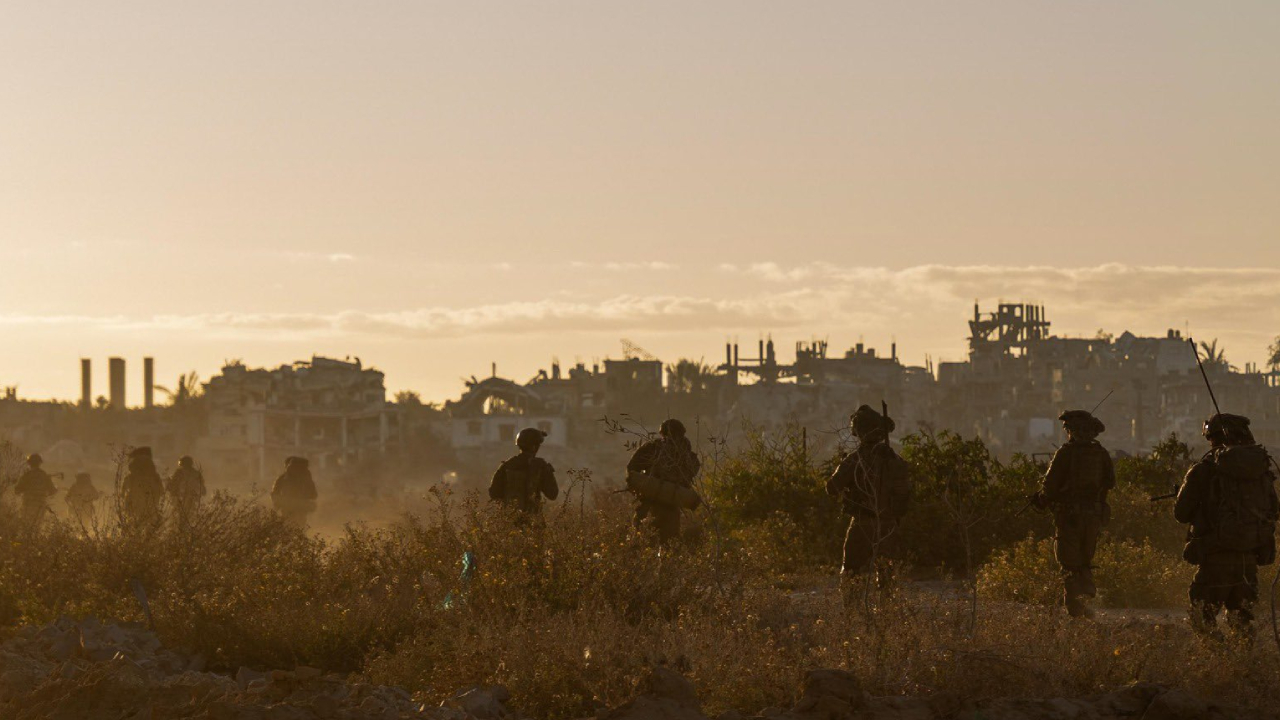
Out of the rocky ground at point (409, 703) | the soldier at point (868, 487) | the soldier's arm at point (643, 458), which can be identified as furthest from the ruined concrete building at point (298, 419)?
the rocky ground at point (409, 703)

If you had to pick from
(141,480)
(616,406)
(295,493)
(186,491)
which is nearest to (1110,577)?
(186,491)

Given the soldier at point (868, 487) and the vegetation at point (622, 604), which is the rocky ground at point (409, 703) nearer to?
→ the vegetation at point (622, 604)

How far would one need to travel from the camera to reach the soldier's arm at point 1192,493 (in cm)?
1150

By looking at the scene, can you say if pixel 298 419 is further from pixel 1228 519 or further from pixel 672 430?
pixel 1228 519

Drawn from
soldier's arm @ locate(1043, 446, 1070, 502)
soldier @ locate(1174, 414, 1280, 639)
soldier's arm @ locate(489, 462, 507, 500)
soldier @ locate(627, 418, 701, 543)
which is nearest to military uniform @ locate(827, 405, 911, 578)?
soldier's arm @ locate(1043, 446, 1070, 502)

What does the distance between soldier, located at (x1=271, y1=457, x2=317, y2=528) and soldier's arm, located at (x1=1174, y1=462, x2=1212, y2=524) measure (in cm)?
1412

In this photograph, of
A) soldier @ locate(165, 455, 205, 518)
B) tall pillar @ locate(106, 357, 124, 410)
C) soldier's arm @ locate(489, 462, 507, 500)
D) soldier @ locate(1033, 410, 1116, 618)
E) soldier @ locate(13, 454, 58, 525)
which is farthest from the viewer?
tall pillar @ locate(106, 357, 124, 410)

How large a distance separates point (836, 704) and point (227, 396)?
7110cm

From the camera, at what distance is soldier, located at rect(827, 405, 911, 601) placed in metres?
13.6

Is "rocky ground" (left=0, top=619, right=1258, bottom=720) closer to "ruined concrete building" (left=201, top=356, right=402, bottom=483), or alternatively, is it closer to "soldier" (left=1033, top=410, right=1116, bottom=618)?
"soldier" (left=1033, top=410, right=1116, bottom=618)

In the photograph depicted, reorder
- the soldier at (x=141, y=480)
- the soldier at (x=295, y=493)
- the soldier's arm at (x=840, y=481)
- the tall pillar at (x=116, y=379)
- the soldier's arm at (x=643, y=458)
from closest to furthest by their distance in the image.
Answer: the soldier's arm at (x=840, y=481) < the soldier's arm at (x=643, y=458) < the soldier at (x=141, y=480) < the soldier at (x=295, y=493) < the tall pillar at (x=116, y=379)

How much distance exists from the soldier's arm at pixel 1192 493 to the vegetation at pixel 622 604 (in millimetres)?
865

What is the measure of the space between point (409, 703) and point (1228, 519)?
6.14 meters

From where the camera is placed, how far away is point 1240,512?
11312mm
